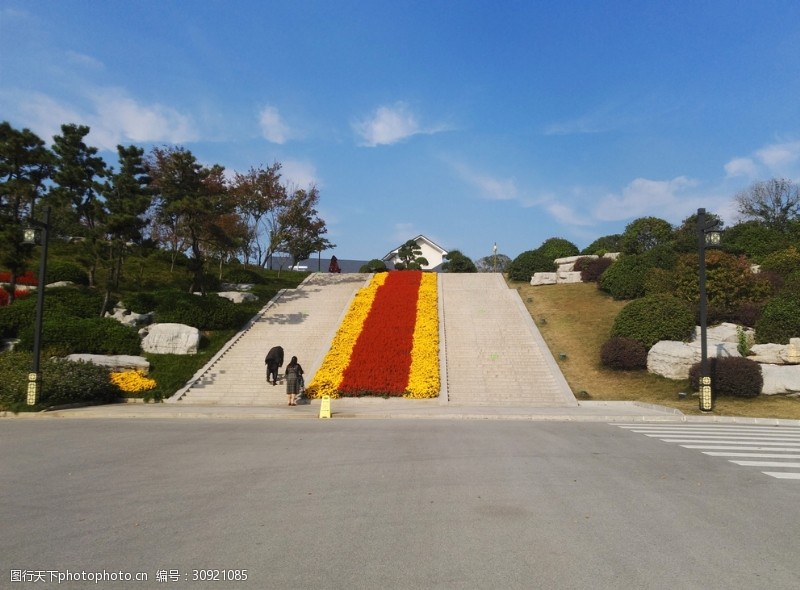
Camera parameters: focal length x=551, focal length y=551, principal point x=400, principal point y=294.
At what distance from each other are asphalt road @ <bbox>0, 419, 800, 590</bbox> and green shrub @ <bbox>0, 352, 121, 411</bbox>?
6.52 m

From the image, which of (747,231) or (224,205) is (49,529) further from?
(747,231)

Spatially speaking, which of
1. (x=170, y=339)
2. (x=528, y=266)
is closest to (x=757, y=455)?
(x=170, y=339)

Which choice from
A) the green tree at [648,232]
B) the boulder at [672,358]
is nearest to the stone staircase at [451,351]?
the boulder at [672,358]

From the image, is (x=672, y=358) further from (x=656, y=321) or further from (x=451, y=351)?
(x=451, y=351)

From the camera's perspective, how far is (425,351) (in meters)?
22.5

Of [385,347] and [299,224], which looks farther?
[299,224]

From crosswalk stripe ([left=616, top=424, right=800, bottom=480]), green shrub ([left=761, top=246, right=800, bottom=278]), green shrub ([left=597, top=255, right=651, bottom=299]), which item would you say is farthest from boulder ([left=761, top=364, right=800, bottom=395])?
green shrub ([left=597, top=255, right=651, bottom=299])

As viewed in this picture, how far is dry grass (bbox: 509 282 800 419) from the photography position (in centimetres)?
1711

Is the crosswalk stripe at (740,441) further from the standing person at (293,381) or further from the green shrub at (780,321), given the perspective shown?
the standing person at (293,381)

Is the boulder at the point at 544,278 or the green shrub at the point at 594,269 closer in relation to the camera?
the green shrub at the point at 594,269

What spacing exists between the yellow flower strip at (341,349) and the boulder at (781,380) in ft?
46.0

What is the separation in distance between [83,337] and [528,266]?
26.4 m

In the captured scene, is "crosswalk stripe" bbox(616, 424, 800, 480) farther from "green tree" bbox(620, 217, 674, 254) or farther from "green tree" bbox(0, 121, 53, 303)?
"green tree" bbox(620, 217, 674, 254)

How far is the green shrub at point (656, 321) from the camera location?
67.7ft
